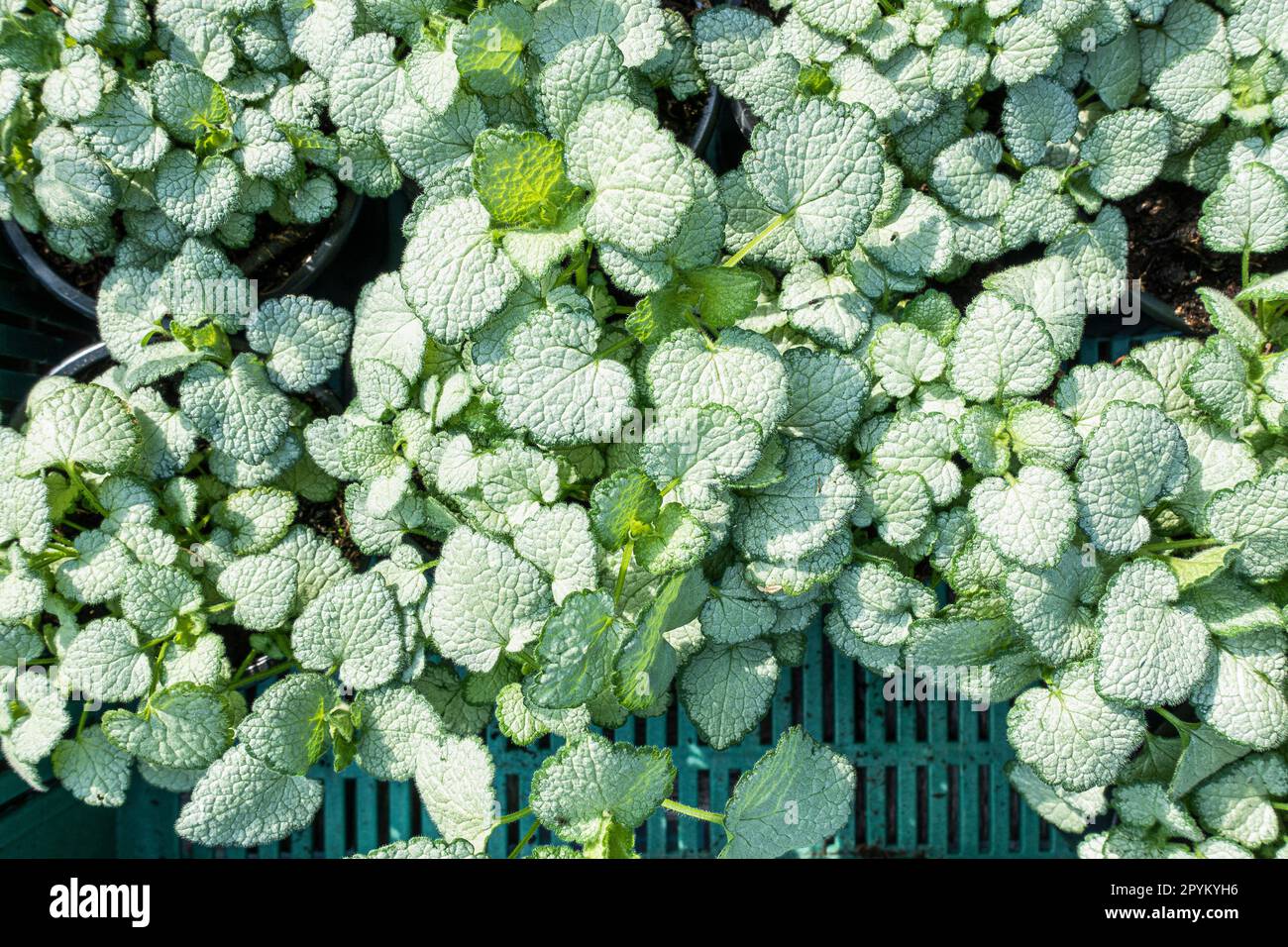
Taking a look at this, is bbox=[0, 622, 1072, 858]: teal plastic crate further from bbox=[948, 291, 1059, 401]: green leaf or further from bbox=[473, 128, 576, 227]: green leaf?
bbox=[473, 128, 576, 227]: green leaf

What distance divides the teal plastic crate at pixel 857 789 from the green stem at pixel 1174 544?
0.46 metres

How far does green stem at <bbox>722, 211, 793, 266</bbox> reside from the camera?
131 cm

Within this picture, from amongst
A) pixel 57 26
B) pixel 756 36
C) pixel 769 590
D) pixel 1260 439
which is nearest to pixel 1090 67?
pixel 756 36

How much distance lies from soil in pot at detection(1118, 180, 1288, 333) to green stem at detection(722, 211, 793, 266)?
752 mm

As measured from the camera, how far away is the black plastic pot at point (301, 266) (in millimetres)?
1636

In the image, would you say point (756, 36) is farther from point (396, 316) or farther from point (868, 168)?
point (396, 316)

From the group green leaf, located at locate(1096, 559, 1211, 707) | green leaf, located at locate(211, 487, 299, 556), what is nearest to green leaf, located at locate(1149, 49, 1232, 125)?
green leaf, located at locate(1096, 559, 1211, 707)

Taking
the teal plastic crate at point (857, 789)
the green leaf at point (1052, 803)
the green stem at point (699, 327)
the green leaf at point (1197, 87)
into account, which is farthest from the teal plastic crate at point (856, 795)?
the green leaf at point (1197, 87)

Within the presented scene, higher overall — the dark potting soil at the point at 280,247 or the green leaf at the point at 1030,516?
the dark potting soil at the point at 280,247

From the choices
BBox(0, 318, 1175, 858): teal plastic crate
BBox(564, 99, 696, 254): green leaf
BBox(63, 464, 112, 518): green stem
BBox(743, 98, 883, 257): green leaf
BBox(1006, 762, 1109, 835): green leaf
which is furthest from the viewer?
BBox(0, 318, 1175, 858): teal plastic crate

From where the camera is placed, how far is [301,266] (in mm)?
1659

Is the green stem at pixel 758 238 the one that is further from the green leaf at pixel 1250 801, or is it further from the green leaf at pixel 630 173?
the green leaf at pixel 1250 801

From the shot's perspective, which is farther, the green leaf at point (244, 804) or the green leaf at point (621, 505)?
the green leaf at point (244, 804)

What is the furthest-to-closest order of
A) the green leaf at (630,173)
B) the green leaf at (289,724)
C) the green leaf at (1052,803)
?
the green leaf at (1052,803) → the green leaf at (289,724) → the green leaf at (630,173)
